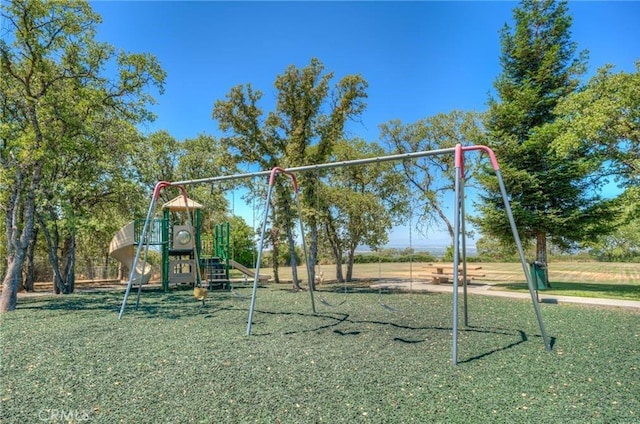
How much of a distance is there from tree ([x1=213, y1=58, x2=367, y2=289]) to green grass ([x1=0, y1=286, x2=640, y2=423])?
6.85 m

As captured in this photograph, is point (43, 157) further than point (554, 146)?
No

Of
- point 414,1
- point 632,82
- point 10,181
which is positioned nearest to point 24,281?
point 10,181

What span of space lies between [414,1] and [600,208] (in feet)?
29.4

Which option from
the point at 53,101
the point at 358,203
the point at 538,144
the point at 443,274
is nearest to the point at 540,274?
the point at 443,274

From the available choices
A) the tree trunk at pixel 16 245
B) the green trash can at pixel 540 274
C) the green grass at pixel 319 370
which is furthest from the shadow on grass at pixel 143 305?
the green trash can at pixel 540 274

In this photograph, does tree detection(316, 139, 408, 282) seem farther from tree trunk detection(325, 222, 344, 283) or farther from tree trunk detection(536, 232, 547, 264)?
tree trunk detection(536, 232, 547, 264)

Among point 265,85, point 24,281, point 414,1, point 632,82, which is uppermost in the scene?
point 414,1

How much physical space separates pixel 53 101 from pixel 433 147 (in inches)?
565

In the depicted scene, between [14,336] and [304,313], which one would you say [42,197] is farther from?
[304,313]

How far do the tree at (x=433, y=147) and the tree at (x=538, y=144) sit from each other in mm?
2066

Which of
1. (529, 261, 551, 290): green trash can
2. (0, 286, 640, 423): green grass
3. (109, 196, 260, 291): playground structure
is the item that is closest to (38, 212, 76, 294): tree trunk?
(109, 196, 260, 291): playground structure

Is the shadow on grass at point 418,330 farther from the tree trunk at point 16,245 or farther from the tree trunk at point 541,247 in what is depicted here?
the tree trunk at point 541,247

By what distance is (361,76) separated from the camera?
12555 mm

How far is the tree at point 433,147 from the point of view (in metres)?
16.0
